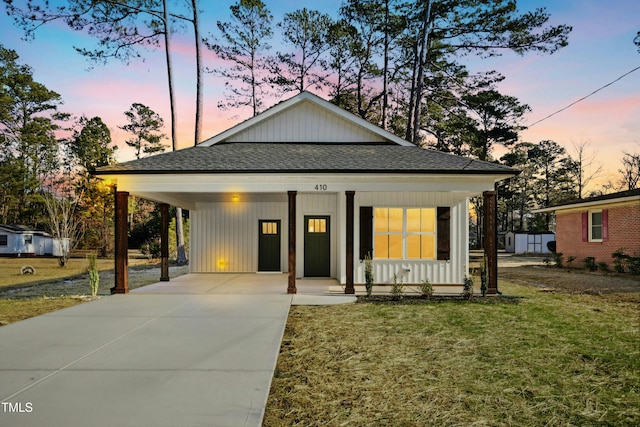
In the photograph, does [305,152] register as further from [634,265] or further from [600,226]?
[600,226]

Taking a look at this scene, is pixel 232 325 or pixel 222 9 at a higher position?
pixel 222 9

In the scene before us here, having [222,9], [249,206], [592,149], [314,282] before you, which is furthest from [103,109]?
[592,149]

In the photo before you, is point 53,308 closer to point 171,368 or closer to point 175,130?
point 171,368

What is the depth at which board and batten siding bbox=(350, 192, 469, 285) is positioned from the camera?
1090 centimetres

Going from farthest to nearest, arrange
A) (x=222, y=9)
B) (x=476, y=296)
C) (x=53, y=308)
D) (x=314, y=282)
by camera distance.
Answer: (x=222, y=9)
(x=314, y=282)
(x=476, y=296)
(x=53, y=308)

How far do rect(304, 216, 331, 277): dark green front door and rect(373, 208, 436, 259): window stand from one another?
2.53 m

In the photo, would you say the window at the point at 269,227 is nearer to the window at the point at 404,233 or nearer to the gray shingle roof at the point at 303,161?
the gray shingle roof at the point at 303,161

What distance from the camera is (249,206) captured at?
565 inches

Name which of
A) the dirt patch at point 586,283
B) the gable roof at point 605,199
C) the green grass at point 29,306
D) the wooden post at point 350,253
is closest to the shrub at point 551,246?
the gable roof at point 605,199

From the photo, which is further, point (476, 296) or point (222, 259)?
point (222, 259)

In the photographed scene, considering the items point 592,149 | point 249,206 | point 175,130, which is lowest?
point 249,206

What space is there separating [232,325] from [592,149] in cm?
4769

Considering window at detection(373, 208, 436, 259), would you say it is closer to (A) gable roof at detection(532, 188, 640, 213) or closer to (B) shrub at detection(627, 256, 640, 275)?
(B) shrub at detection(627, 256, 640, 275)

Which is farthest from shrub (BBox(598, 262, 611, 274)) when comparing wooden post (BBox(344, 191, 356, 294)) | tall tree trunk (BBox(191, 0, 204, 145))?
tall tree trunk (BBox(191, 0, 204, 145))
